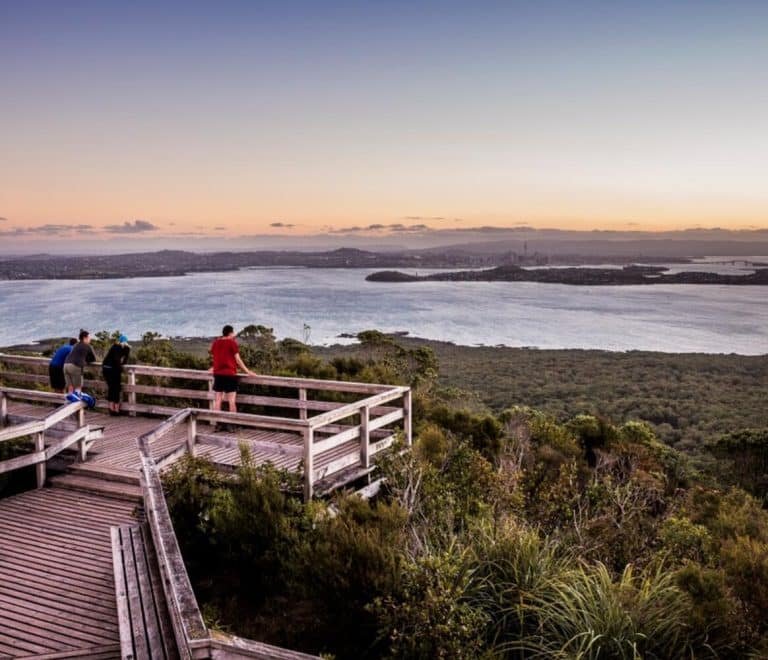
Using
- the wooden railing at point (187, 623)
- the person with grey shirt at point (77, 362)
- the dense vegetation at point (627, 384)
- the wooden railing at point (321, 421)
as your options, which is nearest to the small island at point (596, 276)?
the dense vegetation at point (627, 384)

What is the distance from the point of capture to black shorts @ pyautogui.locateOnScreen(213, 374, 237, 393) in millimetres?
9828

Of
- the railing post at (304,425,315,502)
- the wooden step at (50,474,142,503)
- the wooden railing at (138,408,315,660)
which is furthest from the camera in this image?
the wooden step at (50,474,142,503)

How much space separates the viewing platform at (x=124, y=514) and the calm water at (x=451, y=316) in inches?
1795

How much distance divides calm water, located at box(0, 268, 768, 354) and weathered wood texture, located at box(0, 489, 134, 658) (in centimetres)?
4705

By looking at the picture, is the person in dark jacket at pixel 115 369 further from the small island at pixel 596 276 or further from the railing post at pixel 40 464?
the small island at pixel 596 276

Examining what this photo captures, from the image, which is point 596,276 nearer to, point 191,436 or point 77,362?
point 77,362

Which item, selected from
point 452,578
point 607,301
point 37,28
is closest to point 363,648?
point 452,578

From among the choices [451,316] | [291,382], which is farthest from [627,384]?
[451,316]

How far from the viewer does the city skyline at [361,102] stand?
21016mm

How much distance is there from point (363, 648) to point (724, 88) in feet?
103

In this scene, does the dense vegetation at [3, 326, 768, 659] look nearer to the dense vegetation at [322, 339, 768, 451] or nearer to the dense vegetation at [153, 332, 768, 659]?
the dense vegetation at [153, 332, 768, 659]

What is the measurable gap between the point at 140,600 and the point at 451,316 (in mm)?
103033

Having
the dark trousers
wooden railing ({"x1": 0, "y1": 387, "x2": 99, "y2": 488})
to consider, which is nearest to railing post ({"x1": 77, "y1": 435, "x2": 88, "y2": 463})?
wooden railing ({"x1": 0, "y1": 387, "x2": 99, "y2": 488})

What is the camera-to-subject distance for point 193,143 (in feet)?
109
